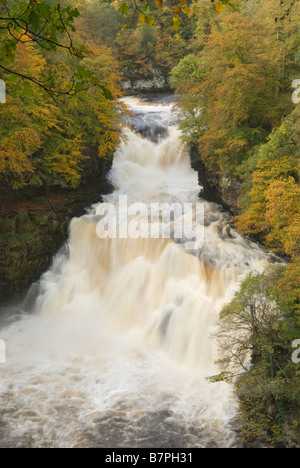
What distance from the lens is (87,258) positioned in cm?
1593

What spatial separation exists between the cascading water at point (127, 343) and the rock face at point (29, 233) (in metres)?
0.56

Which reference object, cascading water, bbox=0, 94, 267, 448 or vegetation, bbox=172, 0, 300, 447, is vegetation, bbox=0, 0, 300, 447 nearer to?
vegetation, bbox=172, 0, 300, 447

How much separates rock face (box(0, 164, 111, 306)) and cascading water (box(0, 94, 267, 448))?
0.56m

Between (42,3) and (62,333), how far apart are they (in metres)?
12.0

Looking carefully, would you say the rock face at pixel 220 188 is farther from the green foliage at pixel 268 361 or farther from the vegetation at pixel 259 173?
the green foliage at pixel 268 361

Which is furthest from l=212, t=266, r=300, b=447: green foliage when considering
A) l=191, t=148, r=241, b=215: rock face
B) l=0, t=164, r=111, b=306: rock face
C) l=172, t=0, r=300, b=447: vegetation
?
l=0, t=164, r=111, b=306: rock face

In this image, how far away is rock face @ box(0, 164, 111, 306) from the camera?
600 inches

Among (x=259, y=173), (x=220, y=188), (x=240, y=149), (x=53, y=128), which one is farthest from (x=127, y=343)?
(x=53, y=128)

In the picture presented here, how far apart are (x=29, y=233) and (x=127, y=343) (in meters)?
6.39

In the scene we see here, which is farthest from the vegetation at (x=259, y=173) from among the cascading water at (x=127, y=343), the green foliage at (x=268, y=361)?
the cascading water at (x=127, y=343)

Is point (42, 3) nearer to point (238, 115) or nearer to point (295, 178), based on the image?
point (295, 178)

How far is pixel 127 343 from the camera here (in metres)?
12.5

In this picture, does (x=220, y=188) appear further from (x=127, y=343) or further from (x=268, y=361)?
(x=268, y=361)

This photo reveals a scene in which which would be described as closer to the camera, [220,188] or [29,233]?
[29,233]
